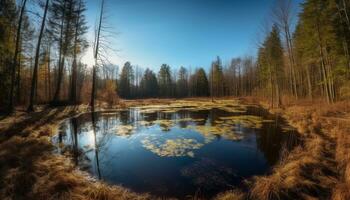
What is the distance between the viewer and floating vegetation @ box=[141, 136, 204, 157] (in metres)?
6.56

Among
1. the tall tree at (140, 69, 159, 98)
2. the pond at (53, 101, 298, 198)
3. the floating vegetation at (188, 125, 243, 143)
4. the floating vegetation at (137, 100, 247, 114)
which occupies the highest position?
the tall tree at (140, 69, 159, 98)

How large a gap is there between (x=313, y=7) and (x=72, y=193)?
21001 millimetres

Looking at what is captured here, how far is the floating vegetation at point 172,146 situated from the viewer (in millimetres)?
6562

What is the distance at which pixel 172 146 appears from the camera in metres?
7.35

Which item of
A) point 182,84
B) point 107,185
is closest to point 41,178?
point 107,185

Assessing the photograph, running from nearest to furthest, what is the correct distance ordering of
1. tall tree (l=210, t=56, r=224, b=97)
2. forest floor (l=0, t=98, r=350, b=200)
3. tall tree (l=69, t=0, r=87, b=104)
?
1. forest floor (l=0, t=98, r=350, b=200)
2. tall tree (l=69, t=0, r=87, b=104)
3. tall tree (l=210, t=56, r=224, b=97)

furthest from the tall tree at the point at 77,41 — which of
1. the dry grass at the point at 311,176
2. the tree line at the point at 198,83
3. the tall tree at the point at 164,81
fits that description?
the tall tree at the point at 164,81

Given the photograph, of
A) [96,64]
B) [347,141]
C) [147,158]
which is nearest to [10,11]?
[96,64]

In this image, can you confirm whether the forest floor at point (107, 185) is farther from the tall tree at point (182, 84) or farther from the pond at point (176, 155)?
the tall tree at point (182, 84)

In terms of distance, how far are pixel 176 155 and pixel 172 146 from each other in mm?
1003

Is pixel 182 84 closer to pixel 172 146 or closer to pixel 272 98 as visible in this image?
pixel 272 98

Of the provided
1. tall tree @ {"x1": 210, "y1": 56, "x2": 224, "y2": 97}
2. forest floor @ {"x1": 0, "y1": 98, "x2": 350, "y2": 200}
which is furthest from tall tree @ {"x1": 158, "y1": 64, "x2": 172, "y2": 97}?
forest floor @ {"x1": 0, "y1": 98, "x2": 350, "y2": 200}

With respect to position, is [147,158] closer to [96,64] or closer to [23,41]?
[96,64]

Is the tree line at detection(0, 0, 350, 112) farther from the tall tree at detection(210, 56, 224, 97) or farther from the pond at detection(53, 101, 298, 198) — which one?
the tall tree at detection(210, 56, 224, 97)
